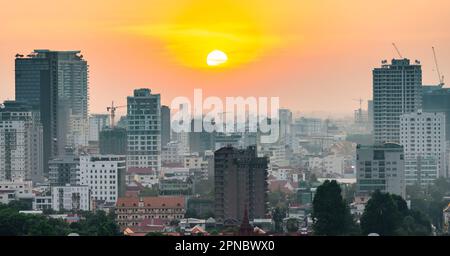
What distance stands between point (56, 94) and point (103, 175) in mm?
5504

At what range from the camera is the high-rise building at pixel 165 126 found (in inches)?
766

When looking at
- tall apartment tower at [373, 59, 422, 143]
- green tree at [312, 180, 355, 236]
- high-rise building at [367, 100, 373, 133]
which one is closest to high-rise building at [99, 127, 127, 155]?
high-rise building at [367, 100, 373, 133]

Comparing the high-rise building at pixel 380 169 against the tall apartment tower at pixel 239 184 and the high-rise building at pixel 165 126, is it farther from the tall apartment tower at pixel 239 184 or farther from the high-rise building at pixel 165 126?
the high-rise building at pixel 165 126

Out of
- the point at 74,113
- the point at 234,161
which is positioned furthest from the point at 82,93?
the point at 234,161

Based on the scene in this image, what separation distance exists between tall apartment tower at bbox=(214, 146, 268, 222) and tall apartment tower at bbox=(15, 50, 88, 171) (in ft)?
17.7

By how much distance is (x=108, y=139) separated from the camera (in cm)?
2144

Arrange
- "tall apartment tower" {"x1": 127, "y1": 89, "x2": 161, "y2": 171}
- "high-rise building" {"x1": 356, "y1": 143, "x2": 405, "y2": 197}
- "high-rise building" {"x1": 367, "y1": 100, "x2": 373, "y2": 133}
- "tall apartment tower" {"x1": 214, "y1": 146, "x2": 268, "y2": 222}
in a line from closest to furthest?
"tall apartment tower" {"x1": 214, "y1": 146, "x2": 268, "y2": 222}
"high-rise building" {"x1": 356, "y1": 143, "x2": 405, "y2": 197}
"high-rise building" {"x1": 367, "y1": 100, "x2": 373, "y2": 133}
"tall apartment tower" {"x1": 127, "y1": 89, "x2": 161, "y2": 171}

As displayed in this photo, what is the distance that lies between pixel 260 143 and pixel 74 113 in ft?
16.1

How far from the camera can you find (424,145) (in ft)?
66.5

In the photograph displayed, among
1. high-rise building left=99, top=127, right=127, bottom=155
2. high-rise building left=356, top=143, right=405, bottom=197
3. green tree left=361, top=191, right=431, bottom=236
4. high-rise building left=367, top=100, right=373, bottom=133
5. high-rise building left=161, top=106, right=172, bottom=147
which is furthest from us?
high-rise building left=99, top=127, right=127, bottom=155

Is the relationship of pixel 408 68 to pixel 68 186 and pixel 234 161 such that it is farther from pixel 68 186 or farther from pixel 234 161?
pixel 234 161

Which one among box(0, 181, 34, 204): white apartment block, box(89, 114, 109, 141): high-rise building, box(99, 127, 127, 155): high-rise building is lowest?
box(0, 181, 34, 204): white apartment block

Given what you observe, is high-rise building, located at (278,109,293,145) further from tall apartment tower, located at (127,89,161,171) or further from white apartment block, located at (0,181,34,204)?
white apartment block, located at (0,181,34,204)

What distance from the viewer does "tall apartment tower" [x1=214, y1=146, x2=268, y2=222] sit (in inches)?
483
